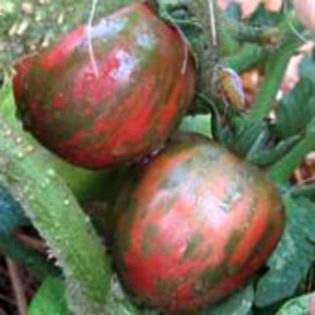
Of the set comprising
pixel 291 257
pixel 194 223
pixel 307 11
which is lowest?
pixel 291 257

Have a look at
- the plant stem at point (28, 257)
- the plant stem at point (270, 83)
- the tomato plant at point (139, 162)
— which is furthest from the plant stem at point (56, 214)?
the plant stem at point (270, 83)

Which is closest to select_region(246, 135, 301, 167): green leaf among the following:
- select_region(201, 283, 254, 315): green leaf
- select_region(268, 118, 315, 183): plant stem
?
select_region(268, 118, 315, 183): plant stem

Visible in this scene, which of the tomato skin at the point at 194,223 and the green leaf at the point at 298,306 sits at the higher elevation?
the tomato skin at the point at 194,223

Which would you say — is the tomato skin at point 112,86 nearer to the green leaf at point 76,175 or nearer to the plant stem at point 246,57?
the green leaf at point 76,175

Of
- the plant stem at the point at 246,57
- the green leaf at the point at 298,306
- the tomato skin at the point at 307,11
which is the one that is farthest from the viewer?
the plant stem at the point at 246,57

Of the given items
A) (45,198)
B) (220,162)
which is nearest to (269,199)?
(220,162)

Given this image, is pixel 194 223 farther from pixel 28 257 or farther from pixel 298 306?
pixel 28 257

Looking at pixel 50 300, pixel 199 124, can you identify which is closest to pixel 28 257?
pixel 50 300
